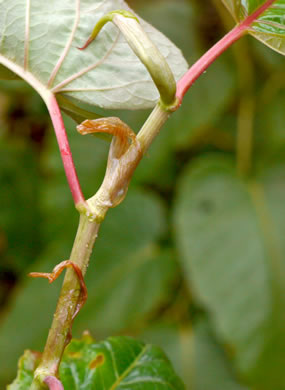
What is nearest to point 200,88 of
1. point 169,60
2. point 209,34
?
point 209,34

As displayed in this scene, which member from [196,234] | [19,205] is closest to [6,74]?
[196,234]

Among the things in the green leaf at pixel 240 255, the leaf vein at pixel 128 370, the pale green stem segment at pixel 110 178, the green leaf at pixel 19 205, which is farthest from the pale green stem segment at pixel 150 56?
the green leaf at pixel 19 205

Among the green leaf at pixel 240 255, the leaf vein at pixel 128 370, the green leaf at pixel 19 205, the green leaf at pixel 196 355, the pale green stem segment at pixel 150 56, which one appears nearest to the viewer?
the pale green stem segment at pixel 150 56

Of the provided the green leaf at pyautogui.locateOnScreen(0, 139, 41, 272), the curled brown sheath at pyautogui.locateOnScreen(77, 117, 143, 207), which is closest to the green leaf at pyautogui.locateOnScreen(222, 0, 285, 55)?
the curled brown sheath at pyautogui.locateOnScreen(77, 117, 143, 207)

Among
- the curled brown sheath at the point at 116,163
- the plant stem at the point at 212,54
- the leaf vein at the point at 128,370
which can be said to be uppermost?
the plant stem at the point at 212,54

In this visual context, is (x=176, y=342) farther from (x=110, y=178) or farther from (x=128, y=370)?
(x=110, y=178)

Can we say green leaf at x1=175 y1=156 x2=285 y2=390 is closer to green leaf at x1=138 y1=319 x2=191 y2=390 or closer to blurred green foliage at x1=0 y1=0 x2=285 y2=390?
blurred green foliage at x1=0 y1=0 x2=285 y2=390

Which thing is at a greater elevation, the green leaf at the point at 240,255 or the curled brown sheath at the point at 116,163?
the curled brown sheath at the point at 116,163

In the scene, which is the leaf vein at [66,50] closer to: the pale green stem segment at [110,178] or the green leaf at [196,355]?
the pale green stem segment at [110,178]
